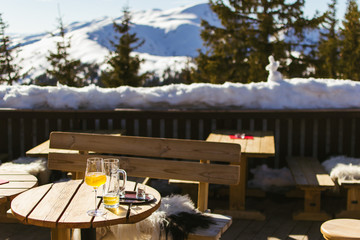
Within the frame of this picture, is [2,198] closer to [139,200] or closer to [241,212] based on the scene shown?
[139,200]

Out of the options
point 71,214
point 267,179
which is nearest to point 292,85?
point 267,179

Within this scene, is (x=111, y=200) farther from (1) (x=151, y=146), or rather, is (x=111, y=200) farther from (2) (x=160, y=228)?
(1) (x=151, y=146)

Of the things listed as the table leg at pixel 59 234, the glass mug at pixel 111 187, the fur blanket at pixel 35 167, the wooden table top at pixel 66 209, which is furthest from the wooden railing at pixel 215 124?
the glass mug at pixel 111 187

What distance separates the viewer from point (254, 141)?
16.6ft

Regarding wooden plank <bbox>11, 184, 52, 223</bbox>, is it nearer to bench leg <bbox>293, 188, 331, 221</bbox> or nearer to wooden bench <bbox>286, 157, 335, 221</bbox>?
wooden bench <bbox>286, 157, 335, 221</bbox>

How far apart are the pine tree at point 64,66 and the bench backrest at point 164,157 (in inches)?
856

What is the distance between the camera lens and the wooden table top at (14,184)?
307 centimetres

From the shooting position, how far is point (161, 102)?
6.13 m

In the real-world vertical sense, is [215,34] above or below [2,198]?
above

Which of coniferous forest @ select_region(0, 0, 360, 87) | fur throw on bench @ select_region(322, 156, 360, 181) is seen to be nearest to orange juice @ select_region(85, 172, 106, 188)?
fur throw on bench @ select_region(322, 156, 360, 181)

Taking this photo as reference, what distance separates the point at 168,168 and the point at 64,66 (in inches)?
919

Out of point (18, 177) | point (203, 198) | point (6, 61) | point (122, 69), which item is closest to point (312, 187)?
point (203, 198)

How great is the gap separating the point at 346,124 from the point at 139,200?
4.17 metres

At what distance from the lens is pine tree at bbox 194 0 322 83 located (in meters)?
20.8
